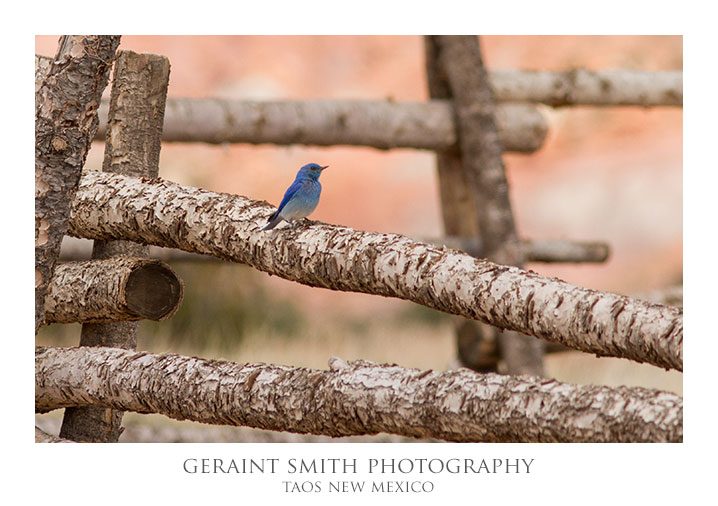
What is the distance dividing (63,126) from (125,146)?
0.37 metres

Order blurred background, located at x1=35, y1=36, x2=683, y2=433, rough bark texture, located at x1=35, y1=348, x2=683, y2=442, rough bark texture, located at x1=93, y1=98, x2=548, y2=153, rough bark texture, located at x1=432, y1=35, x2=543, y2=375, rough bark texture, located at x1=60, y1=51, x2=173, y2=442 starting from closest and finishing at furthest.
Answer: rough bark texture, located at x1=35, y1=348, x2=683, y2=442 < rough bark texture, located at x1=60, y1=51, x2=173, y2=442 < rough bark texture, located at x1=93, y1=98, x2=548, y2=153 < rough bark texture, located at x1=432, y1=35, x2=543, y2=375 < blurred background, located at x1=35, y1=36, x2=683, y2=433

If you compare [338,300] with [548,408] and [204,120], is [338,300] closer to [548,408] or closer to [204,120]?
[204,120]

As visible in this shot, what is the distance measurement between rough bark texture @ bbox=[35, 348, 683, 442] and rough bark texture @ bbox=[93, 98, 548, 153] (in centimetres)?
140

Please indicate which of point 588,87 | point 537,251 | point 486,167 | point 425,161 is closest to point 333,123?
point 486,167

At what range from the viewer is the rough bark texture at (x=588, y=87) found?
3.90 m

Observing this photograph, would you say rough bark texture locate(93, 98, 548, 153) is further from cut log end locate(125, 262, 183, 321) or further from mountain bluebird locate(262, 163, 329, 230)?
mountain bluebird locate(262, 163, 329, 230)

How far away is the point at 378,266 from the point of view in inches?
65.4

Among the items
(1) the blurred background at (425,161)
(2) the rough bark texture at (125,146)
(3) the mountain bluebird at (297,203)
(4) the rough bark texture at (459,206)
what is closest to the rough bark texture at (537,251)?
(4) the rough bark texture at (459,206)

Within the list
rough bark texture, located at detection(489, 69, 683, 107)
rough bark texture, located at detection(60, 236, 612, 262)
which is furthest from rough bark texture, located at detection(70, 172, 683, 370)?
rough bark texture, located at detection(489, 69, 683, 107)

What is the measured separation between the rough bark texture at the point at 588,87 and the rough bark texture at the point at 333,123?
4.1 inches

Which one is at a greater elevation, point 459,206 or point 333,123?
point 333,123

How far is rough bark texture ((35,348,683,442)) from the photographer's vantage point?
4.50ft

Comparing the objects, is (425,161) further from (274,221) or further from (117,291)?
→ (274,221)

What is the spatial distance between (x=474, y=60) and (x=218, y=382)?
232cm
